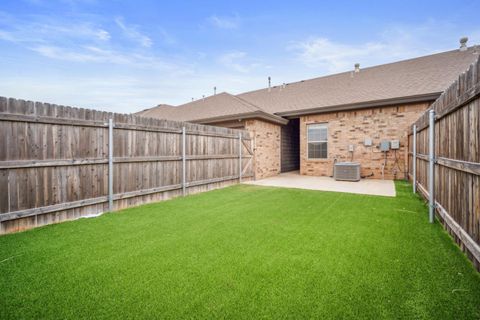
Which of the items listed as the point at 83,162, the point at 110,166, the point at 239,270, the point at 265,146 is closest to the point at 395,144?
the point at 265,146

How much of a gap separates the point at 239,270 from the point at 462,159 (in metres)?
2.66

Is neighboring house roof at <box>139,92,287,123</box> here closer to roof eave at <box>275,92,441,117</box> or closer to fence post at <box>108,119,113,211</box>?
roof eave at <box>275,92,441,117</box>

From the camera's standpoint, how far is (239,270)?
223cm

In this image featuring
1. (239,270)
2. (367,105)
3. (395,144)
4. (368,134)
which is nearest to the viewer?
(239,270)

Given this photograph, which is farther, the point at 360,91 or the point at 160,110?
the point at 160,110

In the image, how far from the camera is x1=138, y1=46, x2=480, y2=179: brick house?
353 inches

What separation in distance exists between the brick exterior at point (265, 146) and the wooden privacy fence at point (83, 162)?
10.9 feet

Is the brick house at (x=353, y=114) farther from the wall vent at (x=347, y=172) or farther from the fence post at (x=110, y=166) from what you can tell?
the fence post at (x=110, y=166)

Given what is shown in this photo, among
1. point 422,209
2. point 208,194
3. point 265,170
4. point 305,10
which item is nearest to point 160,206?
point 208,194

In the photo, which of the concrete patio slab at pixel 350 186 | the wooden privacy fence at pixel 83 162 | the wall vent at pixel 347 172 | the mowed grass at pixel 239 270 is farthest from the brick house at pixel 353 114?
the mowed grass at pixel 239 270

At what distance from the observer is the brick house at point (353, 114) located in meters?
8.97

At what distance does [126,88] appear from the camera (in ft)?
42.7

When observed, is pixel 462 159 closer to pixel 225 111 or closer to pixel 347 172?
pixel 347 172

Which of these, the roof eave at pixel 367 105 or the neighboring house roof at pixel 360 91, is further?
the neighboring house roof at pixel 360 91
